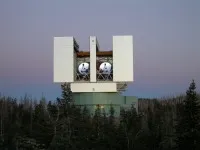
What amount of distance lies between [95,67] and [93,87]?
111 inches

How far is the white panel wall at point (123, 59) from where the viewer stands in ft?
195

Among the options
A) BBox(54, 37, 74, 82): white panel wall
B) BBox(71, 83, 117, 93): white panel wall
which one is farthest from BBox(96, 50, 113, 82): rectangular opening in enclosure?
BBox(54, 37, 74, 82): white panel wall

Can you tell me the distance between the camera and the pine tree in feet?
81.3

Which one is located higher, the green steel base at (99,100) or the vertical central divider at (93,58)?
the vertical central divider at (93,58)

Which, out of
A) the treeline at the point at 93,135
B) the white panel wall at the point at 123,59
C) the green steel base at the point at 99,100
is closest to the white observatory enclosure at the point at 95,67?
the white panel wall at the point at 123,59

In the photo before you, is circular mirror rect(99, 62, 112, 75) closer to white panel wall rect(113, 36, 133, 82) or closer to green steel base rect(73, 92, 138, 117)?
white panel wall rect(113, 36, 133, 82)

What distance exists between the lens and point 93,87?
60750 millimetres

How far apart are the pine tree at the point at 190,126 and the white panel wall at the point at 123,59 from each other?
33634 mm

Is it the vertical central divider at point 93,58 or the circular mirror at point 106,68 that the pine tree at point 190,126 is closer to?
the vertical central divider at point 93,58

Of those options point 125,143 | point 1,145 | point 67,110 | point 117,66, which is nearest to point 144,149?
point 125,143

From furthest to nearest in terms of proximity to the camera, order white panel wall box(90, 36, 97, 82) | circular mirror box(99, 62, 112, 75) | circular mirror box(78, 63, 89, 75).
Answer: circular mirror box(78, 63, 89, 75)
circular mirror box(99, 62, 112, 75)
white panel wall box(90, 36, 97, 82)

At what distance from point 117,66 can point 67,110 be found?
28445mm

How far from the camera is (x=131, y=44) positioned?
5956cm

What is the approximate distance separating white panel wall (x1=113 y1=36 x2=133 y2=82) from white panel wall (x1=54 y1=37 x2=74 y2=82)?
597 centimetres
